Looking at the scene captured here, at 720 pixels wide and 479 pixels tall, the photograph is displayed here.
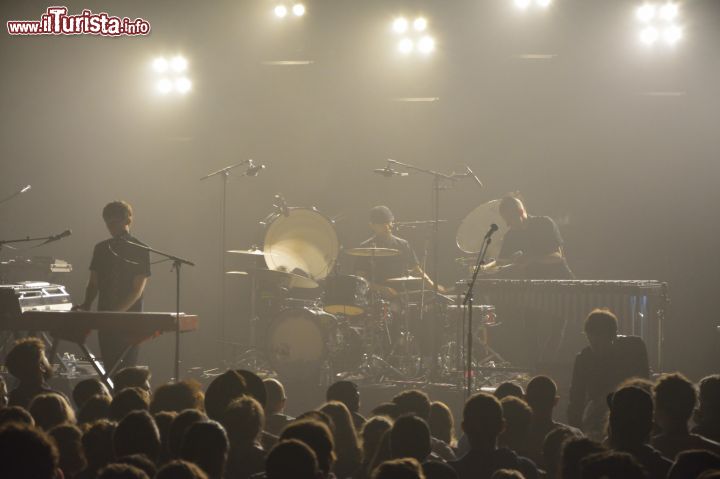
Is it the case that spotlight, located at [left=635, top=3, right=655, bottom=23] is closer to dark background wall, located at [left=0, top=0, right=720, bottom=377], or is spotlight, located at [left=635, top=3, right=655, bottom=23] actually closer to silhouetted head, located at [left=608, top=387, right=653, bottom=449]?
dark background wall, located at [left=0, top=0, right=720, bottom=377]

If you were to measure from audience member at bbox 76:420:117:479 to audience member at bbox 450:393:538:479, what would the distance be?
1724 millimetres

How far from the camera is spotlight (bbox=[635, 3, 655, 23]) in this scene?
13.5m

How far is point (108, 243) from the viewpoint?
339 inches

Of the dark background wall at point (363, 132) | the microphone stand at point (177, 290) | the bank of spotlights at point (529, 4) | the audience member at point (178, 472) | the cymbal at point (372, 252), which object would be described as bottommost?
the audience member at point (178, 472)

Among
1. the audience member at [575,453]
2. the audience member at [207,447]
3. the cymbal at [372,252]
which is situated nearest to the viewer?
the audience member at [207,447]

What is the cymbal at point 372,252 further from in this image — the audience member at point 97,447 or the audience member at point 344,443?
the audience member at point 97,447

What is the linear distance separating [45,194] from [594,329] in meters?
10.4

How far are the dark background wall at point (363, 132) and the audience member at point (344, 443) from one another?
8.64 meters

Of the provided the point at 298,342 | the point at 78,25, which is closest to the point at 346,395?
the point at 298,342

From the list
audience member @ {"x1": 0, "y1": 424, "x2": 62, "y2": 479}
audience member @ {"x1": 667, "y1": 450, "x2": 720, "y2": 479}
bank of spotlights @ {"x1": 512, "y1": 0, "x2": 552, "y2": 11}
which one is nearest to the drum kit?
bank of spotlights @ {"x1": 512, "y1": 0, "x2": 552, "y2": 11}

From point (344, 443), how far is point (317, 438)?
1.04 metres

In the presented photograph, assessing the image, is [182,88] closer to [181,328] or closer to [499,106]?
[499,106]

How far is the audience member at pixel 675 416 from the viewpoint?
4.95 meters

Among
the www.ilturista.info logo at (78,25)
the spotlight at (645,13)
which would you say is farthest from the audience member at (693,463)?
the www.ilturista.info logo at (78,25)
